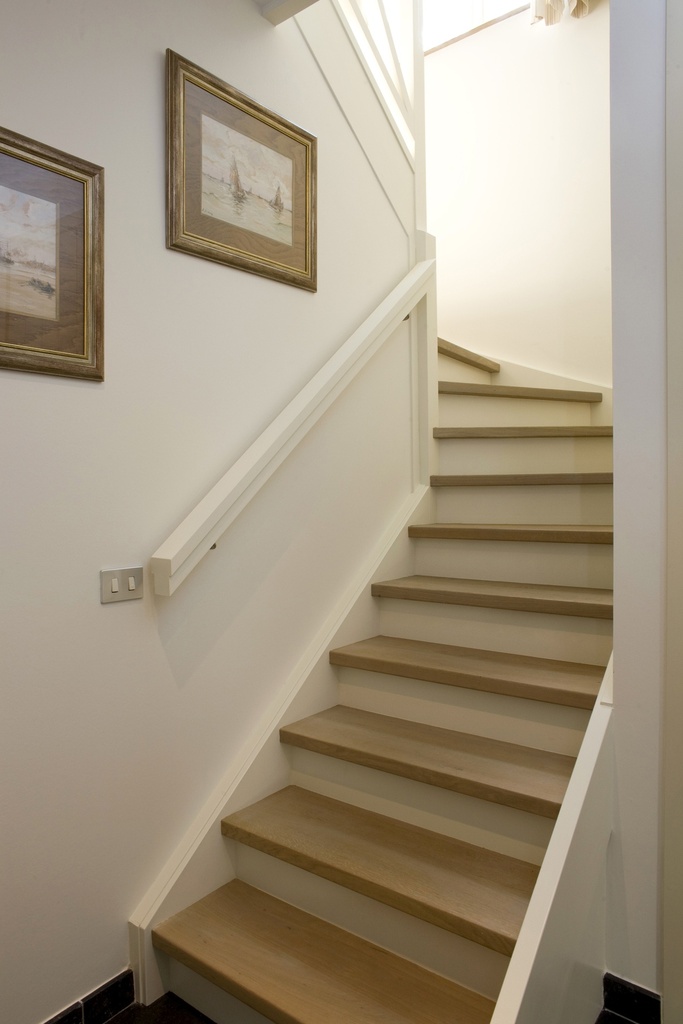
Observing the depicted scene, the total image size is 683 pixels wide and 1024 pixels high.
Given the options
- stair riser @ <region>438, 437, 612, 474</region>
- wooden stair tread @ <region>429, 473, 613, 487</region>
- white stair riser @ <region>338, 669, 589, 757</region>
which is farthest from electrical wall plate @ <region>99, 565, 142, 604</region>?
stair riser @ <region>438, 437, 612, 474</region>

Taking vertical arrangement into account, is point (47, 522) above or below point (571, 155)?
below

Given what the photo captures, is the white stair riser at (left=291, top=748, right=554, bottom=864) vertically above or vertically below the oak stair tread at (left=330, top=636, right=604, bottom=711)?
below

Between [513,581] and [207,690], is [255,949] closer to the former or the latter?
[207,690]

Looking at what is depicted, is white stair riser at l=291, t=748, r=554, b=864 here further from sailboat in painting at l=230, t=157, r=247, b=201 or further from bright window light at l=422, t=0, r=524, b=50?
bright window light at l=422, t=0, r=524, b=50

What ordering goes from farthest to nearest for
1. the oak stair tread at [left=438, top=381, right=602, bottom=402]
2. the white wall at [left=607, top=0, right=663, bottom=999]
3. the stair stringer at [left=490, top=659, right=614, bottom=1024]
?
the oak stair tread at [left=438, top=381, right=602, bottom=402] < the white wall at [left=607, top=0, right=663, bottom=999] < the stair stringer at [left=490, top=659, right=614, bottom=1024]

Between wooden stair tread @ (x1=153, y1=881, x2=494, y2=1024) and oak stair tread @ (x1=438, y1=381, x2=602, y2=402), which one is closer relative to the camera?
wooden stair tread @ (x1=153, y1=881, x2=494, y2=1024)

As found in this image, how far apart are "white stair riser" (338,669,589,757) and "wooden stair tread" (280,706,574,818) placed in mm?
28

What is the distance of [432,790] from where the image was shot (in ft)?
5.95

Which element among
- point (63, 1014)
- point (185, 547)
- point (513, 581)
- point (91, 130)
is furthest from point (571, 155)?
point (63, 1014)

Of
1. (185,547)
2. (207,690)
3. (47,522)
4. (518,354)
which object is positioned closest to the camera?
(47,522)

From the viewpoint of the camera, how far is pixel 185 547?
1.71 metres

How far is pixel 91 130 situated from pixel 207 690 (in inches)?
56.9

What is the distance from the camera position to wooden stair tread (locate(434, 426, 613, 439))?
113 inches

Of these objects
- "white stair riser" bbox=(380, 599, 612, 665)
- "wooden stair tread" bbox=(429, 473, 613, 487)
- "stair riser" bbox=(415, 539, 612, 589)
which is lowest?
"white stair riser" bbox=(380, 599, 612, 665)
